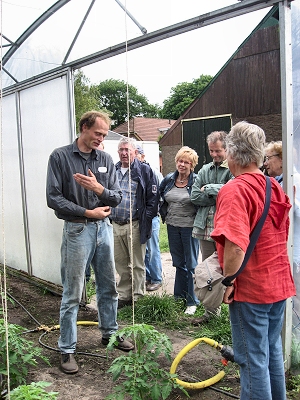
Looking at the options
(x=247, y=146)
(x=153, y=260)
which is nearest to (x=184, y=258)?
(x=153, y=260)

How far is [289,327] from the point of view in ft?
10.1

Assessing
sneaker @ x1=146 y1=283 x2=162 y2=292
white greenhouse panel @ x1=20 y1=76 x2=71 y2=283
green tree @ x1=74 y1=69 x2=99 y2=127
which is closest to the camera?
white greenhouse panel @ x1=20 y1=76 x2=71 y2=283

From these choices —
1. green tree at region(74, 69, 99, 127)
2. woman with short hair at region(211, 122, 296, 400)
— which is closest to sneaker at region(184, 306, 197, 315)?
woman with short hair at region(211, 122, 296, 400)

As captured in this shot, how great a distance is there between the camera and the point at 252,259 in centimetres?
217

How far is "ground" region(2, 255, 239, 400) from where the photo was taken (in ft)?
9.71

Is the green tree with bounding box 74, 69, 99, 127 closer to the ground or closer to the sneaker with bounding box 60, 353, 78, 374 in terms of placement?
the ground

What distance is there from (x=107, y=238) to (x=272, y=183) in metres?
1.67

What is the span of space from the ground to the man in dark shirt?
15 cm

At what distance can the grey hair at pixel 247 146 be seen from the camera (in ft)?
7.28

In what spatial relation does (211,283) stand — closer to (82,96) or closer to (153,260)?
(153,260)

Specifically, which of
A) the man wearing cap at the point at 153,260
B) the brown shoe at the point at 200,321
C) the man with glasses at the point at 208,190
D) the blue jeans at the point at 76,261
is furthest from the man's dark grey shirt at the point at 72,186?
the man wearing cap at the point at 153,260

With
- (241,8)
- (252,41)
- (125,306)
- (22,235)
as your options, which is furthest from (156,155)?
(241,8)

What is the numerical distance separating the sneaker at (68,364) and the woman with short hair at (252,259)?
1528 millimetres

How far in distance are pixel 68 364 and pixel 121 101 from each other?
259 ft
